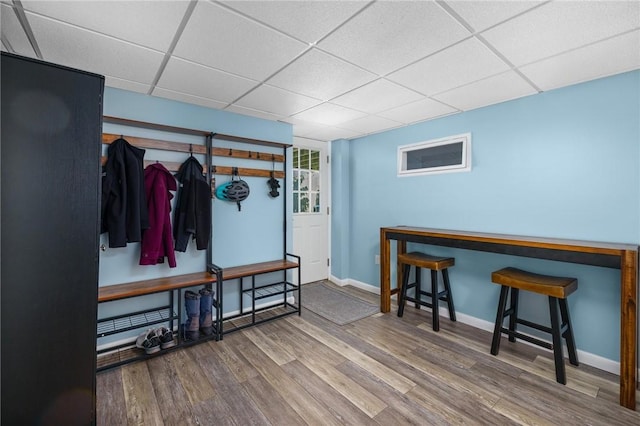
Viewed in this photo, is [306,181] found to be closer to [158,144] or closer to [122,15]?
[158,144]


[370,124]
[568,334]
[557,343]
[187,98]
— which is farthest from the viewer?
[370,124]

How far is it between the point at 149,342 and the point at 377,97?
2.95 metres

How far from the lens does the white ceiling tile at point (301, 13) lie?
1412 mm

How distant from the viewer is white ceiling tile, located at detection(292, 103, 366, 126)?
2.96 metres

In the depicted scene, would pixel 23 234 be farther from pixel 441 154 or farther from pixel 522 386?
pixel 441 154

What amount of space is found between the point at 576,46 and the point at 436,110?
50.9 inches

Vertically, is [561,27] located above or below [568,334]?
above

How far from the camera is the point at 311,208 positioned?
4.50 metres

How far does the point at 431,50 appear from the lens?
1.84 m

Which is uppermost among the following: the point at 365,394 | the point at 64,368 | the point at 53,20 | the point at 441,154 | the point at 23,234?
the point at 53,20

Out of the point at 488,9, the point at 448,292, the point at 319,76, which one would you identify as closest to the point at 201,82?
the point at 319,76

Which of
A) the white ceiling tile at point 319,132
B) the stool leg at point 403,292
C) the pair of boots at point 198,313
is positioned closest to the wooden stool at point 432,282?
the stool leg at point 403,292

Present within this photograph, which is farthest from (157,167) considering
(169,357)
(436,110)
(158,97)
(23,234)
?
(436,110)

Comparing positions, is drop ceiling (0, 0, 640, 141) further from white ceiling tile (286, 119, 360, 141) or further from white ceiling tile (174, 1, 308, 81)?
white ceiling tile (286, 119, 360, 141)
